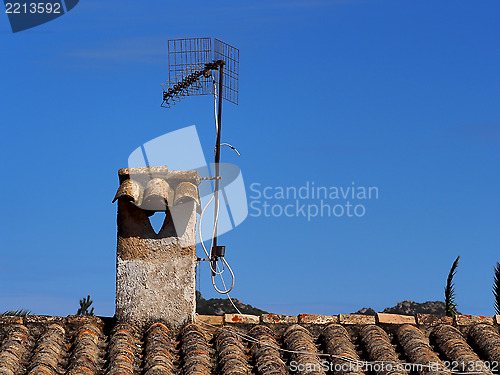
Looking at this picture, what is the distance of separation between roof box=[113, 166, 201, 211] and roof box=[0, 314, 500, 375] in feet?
4.74

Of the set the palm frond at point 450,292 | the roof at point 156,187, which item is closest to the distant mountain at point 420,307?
the palm frond at point 450,292

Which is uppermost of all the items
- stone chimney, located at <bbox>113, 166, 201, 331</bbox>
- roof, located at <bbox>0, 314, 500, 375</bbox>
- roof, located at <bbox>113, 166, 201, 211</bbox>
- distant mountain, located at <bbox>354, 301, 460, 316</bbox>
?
distant mountain, located at <bbox>354, 301, 460, 316</bbox>

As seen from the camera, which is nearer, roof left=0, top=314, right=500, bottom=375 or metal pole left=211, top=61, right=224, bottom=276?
roof left=0, top=314, right=500, bottom=375

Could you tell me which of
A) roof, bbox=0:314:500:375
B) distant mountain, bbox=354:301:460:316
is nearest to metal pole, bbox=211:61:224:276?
roof, bbox=0:314:500:375

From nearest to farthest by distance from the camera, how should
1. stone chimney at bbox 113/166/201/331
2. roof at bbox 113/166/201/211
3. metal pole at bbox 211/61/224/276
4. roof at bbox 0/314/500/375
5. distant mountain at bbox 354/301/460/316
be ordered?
1. roof at bbox 0/314/500/375
2. stone chimney at bbox 113/166/201/331
3. roof at bbox 113/166/201/211
4. metal pole at bbox 211/61/224/276
5. distant mountain at bbox 354/301/460/316

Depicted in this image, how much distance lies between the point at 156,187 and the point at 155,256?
83 cm

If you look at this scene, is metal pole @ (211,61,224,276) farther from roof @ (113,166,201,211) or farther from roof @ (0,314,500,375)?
roof @ (0,314,500,375)

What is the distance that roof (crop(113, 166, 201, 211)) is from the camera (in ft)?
27.7

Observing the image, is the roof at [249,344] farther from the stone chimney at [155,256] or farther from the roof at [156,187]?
the roof at [156,187]

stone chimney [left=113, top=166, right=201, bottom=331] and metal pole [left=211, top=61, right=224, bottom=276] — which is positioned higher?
metal pole [left=211, top=61, right=224, bottom=276]

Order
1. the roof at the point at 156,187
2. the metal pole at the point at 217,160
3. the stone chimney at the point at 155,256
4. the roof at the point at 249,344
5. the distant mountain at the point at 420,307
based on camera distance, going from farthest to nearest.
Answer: the distant mountain at the point at 420,307
the metal pole at the point at 217,160
the roof at the point at 156,187
the stone chimney at the point at 155,256
the roof at the point at 249,344

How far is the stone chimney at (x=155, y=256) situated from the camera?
8.34 meters

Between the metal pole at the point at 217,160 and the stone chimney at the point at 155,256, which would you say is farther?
the metal pole at the point at 217,160

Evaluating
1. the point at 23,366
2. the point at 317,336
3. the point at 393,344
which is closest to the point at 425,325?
the point at 393,344
